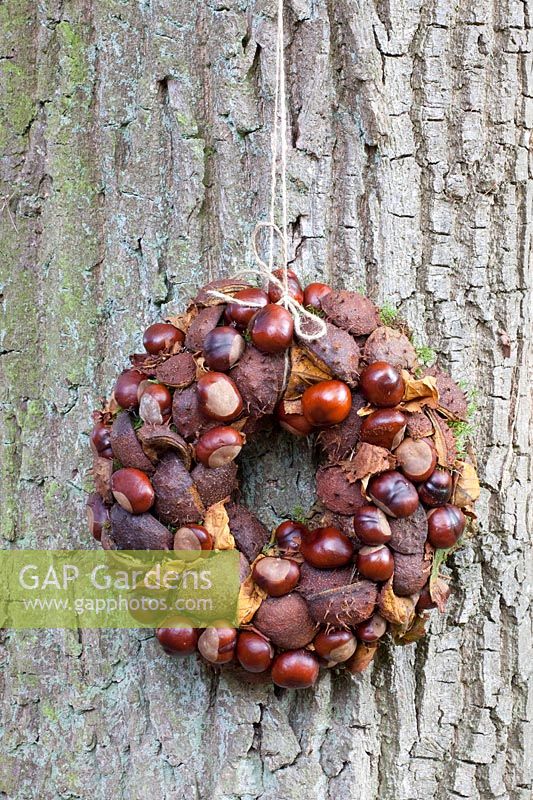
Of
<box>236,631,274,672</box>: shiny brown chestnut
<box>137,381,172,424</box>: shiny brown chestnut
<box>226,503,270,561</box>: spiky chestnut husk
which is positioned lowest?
<box>236,631,274,672</box>: shiny brown chestnut

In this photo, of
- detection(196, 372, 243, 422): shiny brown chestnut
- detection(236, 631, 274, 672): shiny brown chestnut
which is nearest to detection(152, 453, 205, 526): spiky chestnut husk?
detection(196, 372, 243, 422): shiny brown chestnut

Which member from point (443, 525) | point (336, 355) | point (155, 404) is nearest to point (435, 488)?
point (443, 525)

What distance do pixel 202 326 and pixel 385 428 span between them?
0.35 metres

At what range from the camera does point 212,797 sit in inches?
58.0

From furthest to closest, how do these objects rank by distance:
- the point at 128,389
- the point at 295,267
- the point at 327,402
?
the point at 295,267
the point at 128,389
the point at 327,402

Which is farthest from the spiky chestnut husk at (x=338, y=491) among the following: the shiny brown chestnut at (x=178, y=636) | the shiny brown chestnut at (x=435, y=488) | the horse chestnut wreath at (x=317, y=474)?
the shiny brown chestnut at (x=178, y=636)

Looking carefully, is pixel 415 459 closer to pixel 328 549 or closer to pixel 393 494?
pixel 393 494

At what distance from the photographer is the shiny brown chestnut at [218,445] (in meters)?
1.30

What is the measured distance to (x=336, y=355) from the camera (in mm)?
1319

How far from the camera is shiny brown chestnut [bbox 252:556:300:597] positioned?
132 cm

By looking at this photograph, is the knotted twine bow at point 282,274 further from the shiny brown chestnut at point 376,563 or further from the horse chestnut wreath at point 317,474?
the shiny brown chestnut at point 376,563

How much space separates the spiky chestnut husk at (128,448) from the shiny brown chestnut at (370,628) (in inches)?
17.3

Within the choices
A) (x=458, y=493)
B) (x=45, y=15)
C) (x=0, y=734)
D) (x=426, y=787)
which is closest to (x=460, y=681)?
(x=426, y=787)

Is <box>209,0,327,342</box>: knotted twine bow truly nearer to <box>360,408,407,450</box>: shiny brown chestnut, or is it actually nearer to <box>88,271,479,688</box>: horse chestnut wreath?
<box>88,271,479,688</box>: horse chestnut wreath
